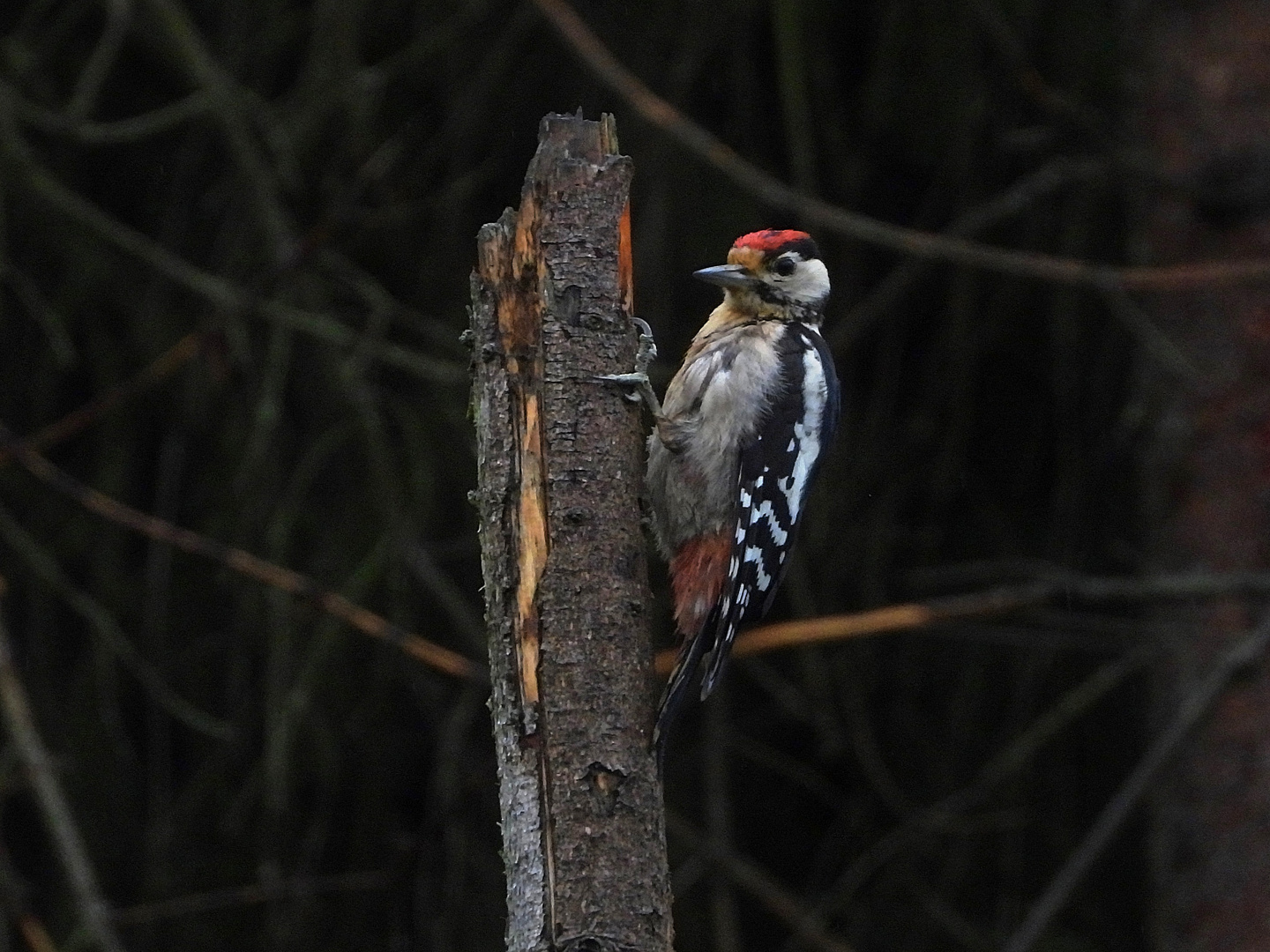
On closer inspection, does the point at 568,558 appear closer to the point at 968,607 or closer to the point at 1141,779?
the point at 968,607

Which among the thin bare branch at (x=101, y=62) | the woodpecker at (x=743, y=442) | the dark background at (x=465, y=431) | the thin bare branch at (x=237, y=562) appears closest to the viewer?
the thin bare branch at (x=237, y=562)

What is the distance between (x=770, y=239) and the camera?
3.92 metres

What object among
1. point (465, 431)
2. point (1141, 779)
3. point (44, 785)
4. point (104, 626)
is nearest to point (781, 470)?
point (465, 431)

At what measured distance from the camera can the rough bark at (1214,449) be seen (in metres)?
4.29

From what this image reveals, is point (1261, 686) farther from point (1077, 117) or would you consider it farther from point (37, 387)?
point (37, 387)

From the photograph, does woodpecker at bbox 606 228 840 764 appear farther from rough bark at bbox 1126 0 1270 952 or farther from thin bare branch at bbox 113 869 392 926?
rough bark at bbox 1126 0 1270 952

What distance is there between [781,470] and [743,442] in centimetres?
10

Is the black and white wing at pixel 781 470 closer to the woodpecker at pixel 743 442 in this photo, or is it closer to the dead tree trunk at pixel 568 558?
the woodpecker at pixel 743 442

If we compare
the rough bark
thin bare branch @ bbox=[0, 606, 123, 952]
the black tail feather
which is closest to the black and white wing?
the black tail feather

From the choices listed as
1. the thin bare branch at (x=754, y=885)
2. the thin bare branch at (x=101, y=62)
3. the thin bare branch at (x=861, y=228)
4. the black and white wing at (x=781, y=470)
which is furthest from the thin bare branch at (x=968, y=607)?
the thin bare branch at (x=101, y=62)

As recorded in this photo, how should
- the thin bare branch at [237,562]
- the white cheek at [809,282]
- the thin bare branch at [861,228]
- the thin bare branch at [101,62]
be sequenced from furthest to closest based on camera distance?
the white cheek at [809,282], the thin bare branch at [101,62], the thin bare branch at [861,228], the thin bare branch at [237,562]

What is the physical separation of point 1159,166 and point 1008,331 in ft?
1.89

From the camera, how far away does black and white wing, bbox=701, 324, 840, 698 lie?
11.7 ft

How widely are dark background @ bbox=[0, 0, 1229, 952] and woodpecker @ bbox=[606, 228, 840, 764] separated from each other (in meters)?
Result: 0.28
